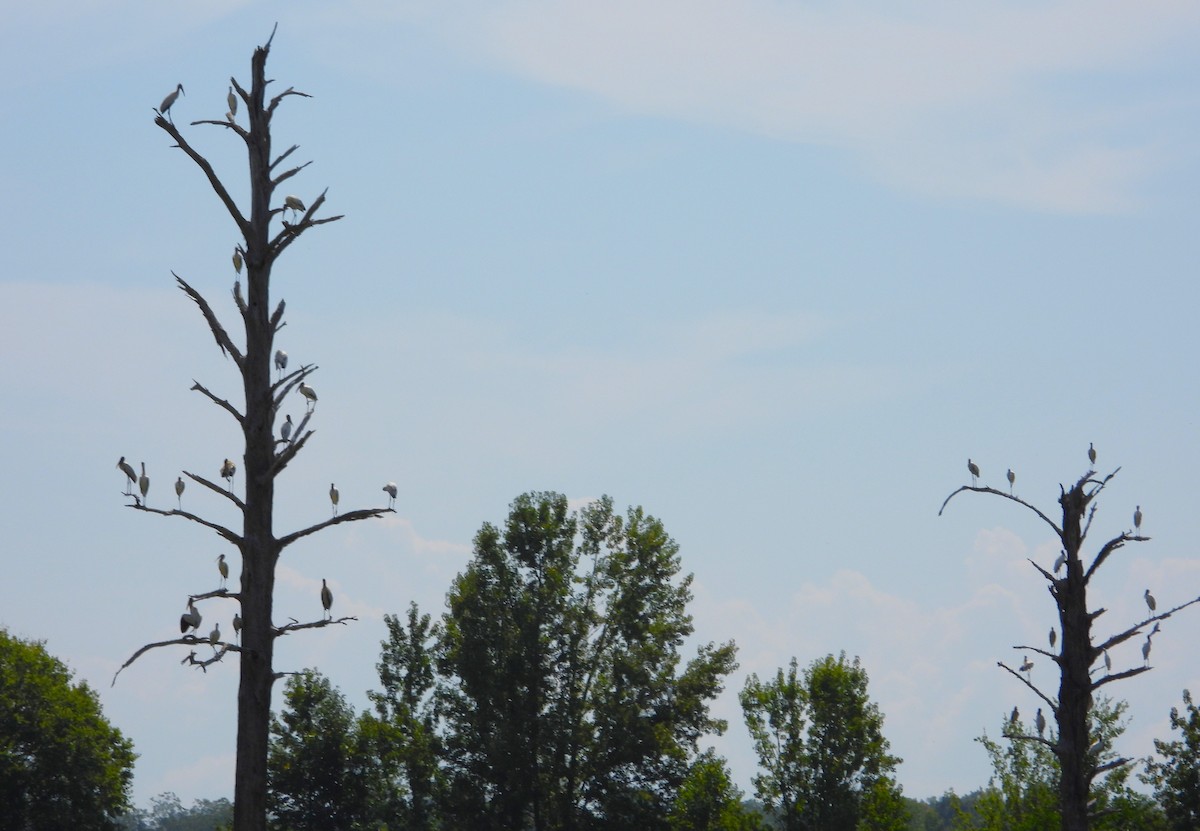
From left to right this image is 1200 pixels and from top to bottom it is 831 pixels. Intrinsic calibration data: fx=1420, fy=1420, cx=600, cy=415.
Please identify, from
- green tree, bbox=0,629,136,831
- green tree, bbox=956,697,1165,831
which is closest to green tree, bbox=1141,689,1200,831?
green tree, bbox=956,697,1165,831

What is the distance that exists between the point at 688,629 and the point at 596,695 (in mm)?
4649

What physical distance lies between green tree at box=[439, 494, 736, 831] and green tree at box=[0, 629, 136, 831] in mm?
16607

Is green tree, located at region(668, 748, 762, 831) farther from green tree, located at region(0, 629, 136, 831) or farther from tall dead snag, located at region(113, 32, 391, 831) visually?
tall dead snag, located at region(113, 32, 391, 831)

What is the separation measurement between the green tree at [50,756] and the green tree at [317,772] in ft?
26.2

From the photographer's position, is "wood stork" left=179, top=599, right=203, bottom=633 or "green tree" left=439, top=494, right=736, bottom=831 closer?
"wood stork" left=179, top=599, right=203, bottom=633

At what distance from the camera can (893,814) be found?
2010 inches

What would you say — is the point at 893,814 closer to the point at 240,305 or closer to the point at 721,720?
the point at 721,720

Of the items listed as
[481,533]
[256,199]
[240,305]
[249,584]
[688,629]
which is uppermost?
[481,533]

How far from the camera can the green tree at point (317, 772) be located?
57.5 meters

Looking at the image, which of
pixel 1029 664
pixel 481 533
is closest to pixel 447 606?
pixel 481 533

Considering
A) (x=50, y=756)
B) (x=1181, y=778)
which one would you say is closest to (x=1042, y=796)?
(x=1181, y=778)

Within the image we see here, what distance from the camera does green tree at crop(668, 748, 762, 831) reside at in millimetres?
53688

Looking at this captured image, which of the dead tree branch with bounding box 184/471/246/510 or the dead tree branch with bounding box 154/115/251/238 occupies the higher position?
the dead tree branch with bounding box 154/115/251/238

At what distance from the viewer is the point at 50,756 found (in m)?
58.5
